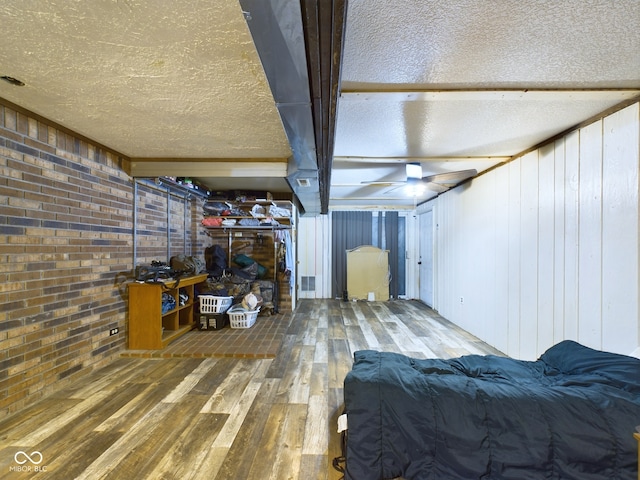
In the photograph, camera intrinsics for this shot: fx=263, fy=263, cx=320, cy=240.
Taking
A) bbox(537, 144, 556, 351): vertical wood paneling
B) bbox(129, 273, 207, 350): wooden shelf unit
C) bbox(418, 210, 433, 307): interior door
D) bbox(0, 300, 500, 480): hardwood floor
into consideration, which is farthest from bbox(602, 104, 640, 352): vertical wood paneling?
bbox(129, 273, 207, 350): wooden shelf unit

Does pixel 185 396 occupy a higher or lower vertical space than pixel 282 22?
lower

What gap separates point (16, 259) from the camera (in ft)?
6.23

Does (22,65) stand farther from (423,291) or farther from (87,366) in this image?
(423,291)

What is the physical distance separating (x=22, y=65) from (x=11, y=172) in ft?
2.99

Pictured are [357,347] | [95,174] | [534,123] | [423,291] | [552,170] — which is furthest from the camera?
[423,291]

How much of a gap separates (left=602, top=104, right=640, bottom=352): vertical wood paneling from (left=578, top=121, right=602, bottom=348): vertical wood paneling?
39 mm

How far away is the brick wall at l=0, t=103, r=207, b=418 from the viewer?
1.86m

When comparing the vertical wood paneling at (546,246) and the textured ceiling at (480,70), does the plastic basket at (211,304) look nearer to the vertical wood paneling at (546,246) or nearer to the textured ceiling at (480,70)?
the textured ceiling at (480,70)

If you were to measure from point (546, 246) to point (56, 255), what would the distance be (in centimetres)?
431

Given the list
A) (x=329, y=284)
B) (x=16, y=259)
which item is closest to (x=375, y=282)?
(x=329, y=284)

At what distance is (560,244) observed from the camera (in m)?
2.29

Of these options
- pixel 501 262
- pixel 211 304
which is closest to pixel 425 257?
pixel 501 262

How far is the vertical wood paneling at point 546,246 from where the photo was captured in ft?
7.79

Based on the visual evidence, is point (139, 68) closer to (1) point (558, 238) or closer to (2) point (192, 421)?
(2) point (192, 421)
